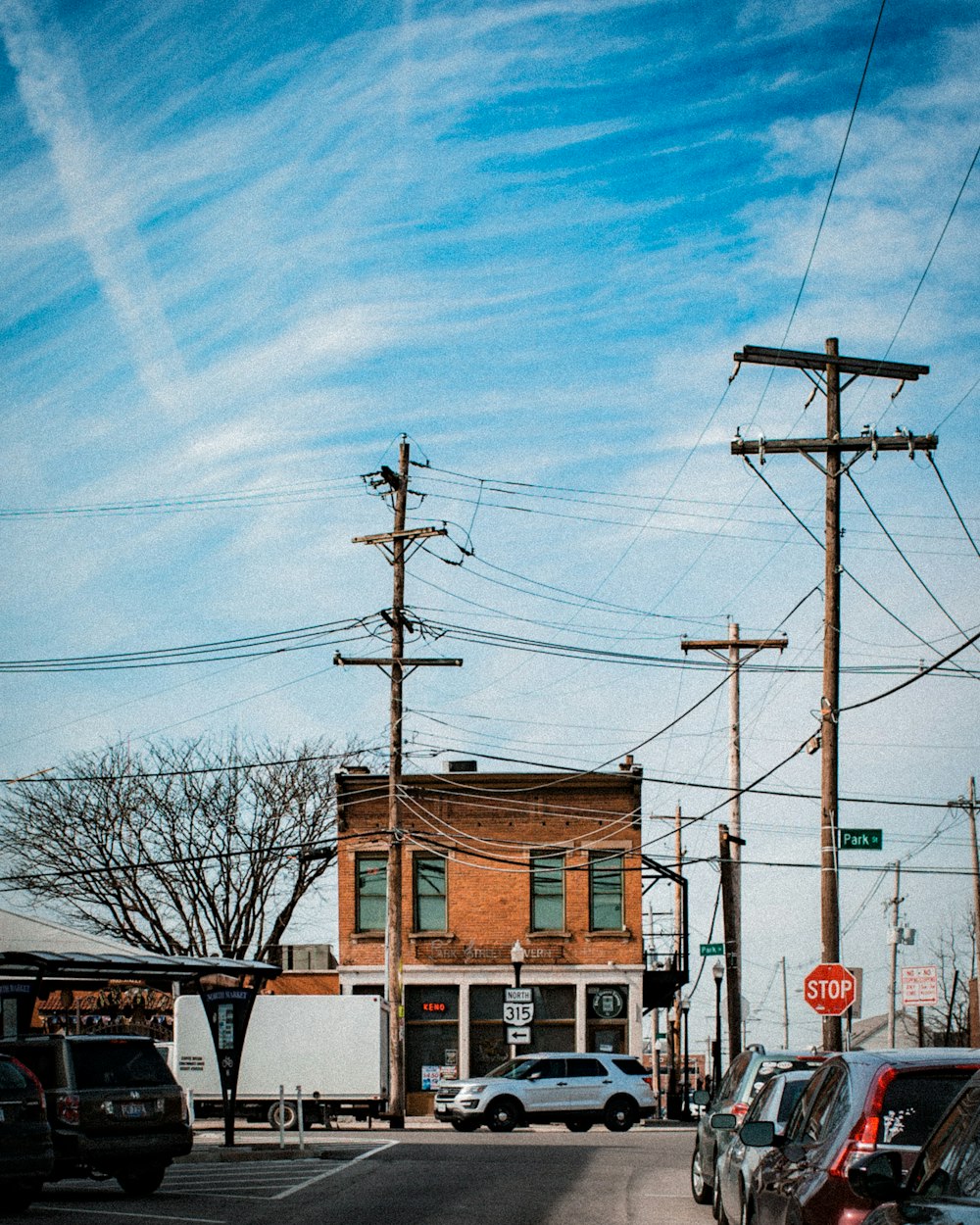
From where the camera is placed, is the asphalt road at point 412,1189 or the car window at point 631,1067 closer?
the asphalt road at point 412,1189

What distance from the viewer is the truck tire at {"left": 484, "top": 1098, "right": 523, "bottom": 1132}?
108 ft

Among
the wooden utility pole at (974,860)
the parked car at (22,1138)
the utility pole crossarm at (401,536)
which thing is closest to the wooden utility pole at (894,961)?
the wooden utility pole at (974,860)

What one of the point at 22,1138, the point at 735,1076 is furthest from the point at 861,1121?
the point at 22,1138

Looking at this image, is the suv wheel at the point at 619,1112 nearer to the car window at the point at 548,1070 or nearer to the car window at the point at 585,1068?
the car window at the point at 585,1068

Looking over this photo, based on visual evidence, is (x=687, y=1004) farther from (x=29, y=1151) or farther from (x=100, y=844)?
(x=29, y=1151)

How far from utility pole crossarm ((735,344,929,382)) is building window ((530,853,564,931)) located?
21.5 m

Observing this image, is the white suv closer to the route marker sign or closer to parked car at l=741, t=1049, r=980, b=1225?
the route marker sign

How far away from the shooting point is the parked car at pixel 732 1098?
575 inches

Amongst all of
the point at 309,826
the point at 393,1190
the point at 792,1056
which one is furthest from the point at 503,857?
the point at 792,1056

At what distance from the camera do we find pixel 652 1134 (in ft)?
105

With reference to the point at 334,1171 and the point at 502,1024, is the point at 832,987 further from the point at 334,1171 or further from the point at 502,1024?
the point at 502,1024

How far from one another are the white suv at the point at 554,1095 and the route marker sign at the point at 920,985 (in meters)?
5.84

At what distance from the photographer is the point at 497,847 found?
4403 cm

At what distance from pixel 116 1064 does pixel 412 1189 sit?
11.7ft
